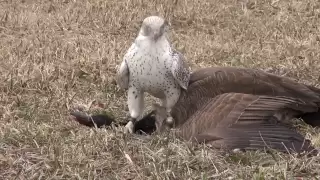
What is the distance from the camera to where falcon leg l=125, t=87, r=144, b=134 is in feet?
16.3

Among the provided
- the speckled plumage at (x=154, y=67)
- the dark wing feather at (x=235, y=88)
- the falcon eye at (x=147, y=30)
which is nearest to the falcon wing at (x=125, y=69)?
the speckled plumage at (x=154, y=67)

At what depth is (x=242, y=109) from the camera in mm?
4605

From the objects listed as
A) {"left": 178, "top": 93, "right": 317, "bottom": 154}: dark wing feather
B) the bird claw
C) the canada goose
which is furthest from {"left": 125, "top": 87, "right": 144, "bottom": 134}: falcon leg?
{"left": 178, "top": 93, "right": 317, "bottom": 154}: dark wing feather

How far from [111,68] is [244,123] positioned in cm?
242

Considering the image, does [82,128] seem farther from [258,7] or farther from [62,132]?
[258,7]

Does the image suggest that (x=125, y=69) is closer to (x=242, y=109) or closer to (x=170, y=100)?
(x=170, y=100)

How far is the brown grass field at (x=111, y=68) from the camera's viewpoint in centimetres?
415

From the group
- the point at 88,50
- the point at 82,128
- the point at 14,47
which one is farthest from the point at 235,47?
the point at 82,128

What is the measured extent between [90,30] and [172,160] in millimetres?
4083

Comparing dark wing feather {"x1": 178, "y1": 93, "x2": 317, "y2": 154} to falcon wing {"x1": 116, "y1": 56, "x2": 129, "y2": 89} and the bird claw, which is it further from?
falcon wing {"x1": 116, "y1": 56, "x2": 129, "y2": 89}

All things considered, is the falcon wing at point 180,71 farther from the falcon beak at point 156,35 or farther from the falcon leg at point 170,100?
the falcon beak at point 156,35

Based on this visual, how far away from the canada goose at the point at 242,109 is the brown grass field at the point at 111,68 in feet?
0.45

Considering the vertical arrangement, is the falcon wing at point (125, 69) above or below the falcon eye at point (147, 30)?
below

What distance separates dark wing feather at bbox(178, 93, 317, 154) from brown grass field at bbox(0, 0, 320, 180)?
0.35ft
